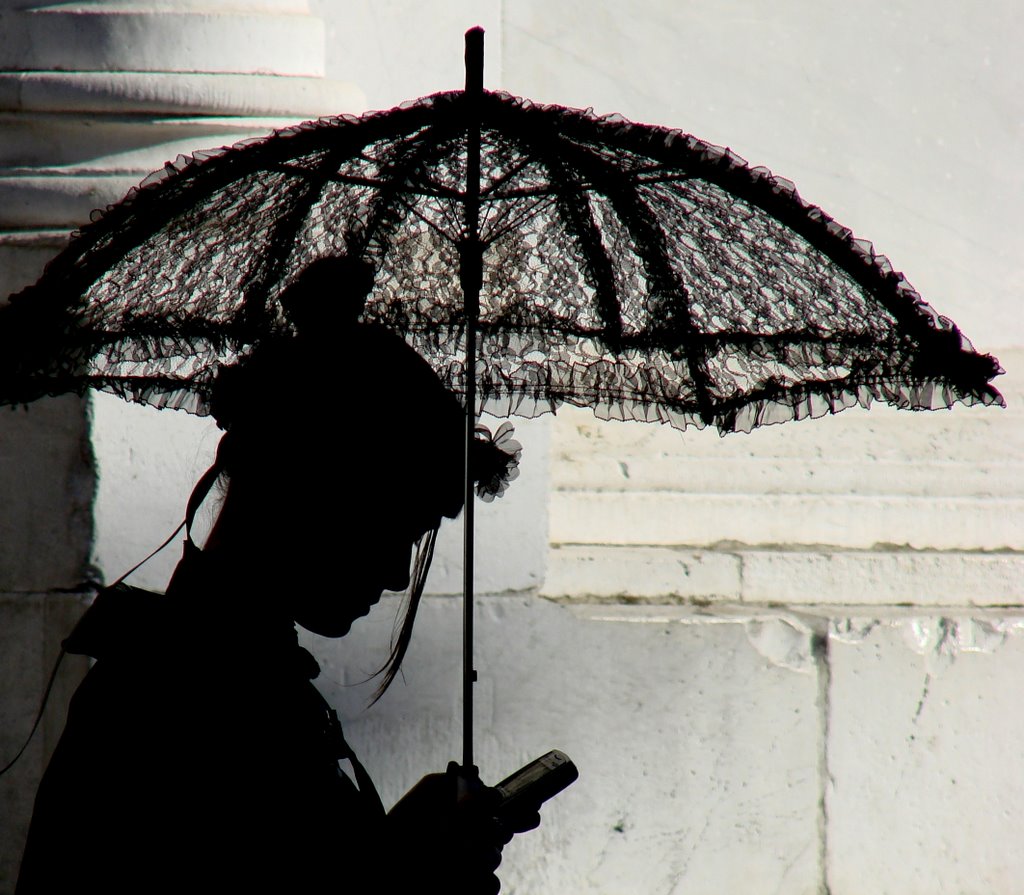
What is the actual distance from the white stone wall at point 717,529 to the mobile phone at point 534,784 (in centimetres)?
121

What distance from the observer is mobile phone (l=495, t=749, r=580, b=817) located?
1716 mm

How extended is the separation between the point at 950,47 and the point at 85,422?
287cm

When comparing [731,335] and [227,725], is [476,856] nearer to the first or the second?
[227,725]

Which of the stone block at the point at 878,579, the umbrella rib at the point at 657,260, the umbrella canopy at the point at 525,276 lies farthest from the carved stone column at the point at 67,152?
the stone block at the point at 878,579

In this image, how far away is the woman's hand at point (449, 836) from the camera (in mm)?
1585

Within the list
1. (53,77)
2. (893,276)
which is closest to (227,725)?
(893,276)

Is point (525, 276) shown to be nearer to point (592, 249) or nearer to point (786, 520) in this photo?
point (592, 249)

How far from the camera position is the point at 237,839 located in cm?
144

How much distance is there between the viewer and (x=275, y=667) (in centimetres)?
156

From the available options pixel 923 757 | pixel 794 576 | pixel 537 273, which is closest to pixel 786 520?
pixel 794 576

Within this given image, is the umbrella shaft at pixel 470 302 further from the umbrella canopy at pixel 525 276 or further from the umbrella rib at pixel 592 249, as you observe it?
the umbrella rib at pixel 592 249

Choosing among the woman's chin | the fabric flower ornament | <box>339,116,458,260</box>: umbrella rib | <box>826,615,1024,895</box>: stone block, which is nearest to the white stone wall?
<box>826,615,1024,895</box>: stone block

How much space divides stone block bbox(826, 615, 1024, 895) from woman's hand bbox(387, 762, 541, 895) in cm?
174

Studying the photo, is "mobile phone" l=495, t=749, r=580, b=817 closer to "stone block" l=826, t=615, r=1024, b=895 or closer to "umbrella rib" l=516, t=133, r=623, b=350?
"umbrella rib" l=516, t=133, r=623, b=350
